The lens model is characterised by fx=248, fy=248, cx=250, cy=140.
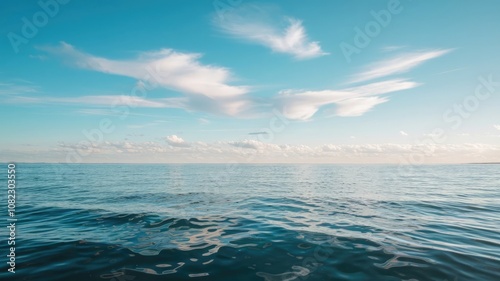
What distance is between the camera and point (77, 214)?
17.3 meters

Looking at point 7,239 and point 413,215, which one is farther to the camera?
point 413,215

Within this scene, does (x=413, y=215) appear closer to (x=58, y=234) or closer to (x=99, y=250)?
(x=99, y=250)

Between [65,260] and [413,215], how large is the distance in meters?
20.0

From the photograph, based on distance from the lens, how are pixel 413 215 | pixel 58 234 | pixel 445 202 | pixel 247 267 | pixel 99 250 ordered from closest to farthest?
pixel 247 267
pixel 99 250
pixel 58 234
pixel 413 215
pixel 445 202

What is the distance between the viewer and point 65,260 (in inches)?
363

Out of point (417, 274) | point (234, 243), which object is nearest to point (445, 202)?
point (417, 274)

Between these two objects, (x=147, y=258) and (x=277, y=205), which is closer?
(x=147, y=258)

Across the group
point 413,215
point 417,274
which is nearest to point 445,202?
point 413,215

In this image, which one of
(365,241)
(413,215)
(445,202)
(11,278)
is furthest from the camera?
(445,202)

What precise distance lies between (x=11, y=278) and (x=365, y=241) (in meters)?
13.2

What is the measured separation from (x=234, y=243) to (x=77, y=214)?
12.8 meters

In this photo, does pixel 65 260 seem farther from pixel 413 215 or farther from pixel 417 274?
pixel 413 215

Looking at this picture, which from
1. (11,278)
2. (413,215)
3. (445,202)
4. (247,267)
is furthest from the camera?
(445,202)

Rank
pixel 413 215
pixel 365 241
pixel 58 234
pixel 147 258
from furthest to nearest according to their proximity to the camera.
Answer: pixel 413 215
pixel 58 234
pixel 365 241
pixel 147 258
